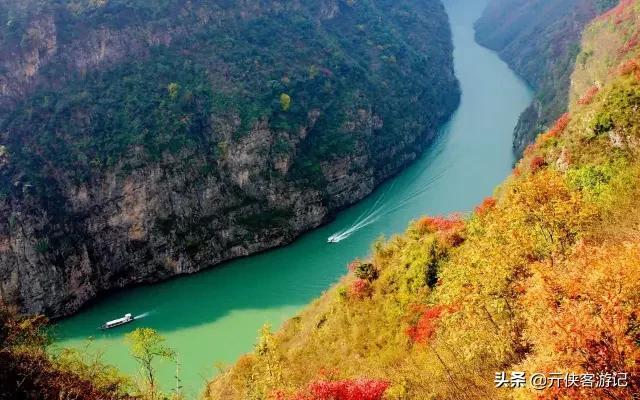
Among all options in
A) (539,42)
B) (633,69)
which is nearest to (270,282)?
(633,69)

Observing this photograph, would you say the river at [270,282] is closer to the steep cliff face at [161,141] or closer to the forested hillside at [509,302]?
the steep cliff face at [161,141]

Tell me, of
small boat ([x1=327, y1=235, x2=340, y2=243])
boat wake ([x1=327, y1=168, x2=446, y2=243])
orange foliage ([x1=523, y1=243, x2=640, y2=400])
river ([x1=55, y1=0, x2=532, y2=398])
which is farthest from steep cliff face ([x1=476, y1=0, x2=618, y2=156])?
orange foliage ([x1=523, y1=243, x2=640, y2=400])

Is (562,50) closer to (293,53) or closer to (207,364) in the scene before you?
(293,53)

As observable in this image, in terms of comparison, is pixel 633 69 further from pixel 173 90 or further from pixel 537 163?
pixel 173 90

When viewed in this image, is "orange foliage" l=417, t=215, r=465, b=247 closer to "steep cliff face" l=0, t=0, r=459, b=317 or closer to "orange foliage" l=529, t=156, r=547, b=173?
"orange foliage" l=529, t=156, r=547, b=173

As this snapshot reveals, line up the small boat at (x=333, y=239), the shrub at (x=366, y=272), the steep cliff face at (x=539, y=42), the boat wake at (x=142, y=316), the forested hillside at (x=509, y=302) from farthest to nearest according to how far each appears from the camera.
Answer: the steep cliff face at (x=539, y=42) < the small boat at (x=333, y=239) < the boat wake at (x=142, y=316) < the shrub at (x=366, y=272) < the forested hillside at (x=509, y=302)

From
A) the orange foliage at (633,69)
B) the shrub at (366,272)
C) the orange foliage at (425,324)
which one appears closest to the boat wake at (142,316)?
the shrub at (366,272)
